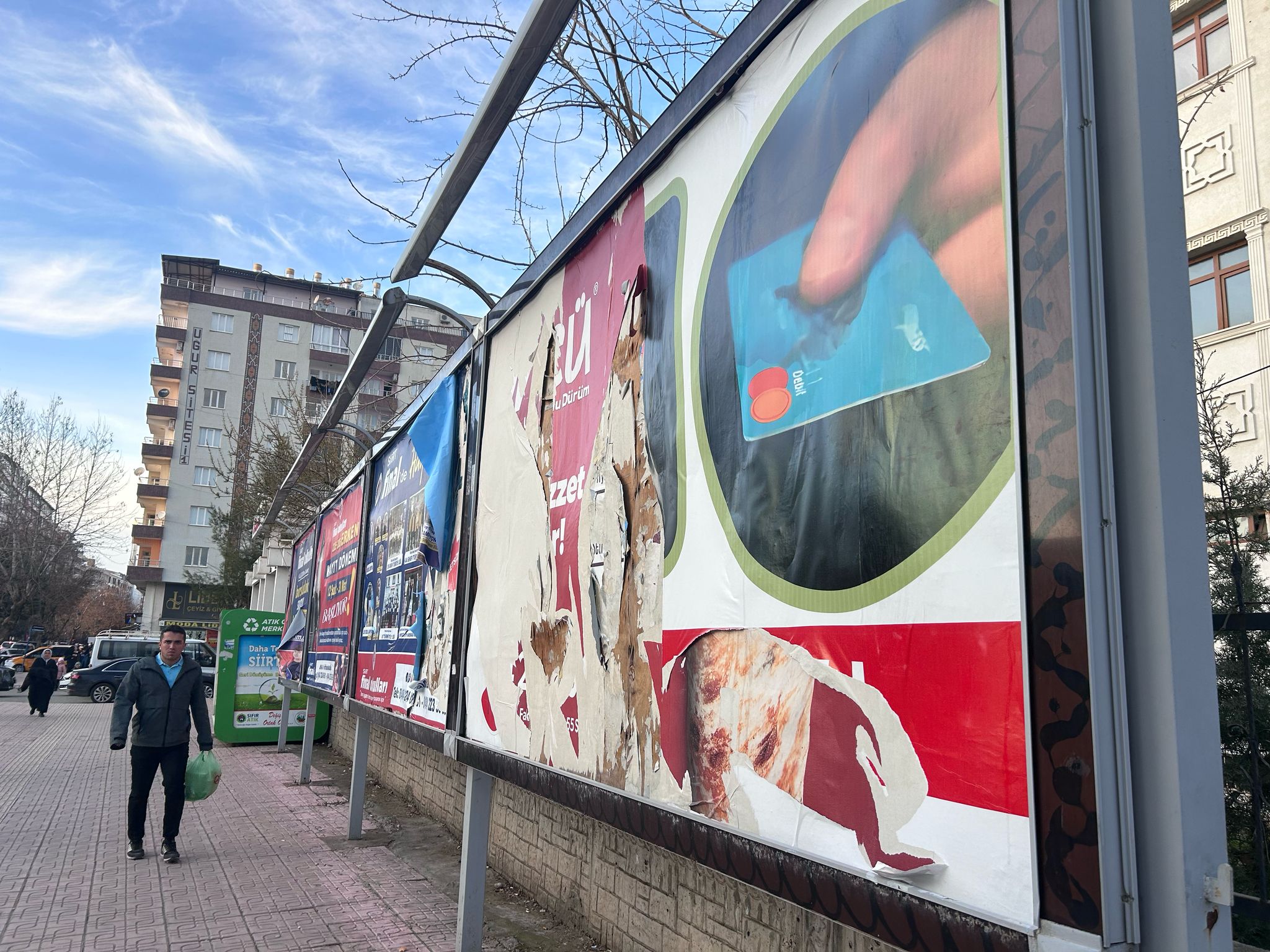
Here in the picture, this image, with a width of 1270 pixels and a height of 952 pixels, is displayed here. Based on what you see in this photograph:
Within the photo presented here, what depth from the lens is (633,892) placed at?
15.5 ft

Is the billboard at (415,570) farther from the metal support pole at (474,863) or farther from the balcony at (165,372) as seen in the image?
the balcony at (165,372)

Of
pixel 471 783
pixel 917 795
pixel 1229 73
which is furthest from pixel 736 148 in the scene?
pixel 1229 73

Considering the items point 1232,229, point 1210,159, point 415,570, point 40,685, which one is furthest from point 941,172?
point 40,685

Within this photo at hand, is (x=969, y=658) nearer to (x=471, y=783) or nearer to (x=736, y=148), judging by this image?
(x=736, y=148)

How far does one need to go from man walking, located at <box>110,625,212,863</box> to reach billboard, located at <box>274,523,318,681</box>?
4414mm

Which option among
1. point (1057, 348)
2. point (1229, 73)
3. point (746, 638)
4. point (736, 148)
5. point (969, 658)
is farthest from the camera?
point (1229, 73)

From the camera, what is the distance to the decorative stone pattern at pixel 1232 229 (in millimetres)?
Result: 10383

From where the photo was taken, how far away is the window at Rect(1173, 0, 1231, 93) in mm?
11367

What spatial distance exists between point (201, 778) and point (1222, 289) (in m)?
12.3

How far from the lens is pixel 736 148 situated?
9.41 ft

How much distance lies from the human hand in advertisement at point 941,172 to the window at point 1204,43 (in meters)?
11.7

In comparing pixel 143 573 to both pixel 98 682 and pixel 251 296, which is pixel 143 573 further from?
pixel 98 682

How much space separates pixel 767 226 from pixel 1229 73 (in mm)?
10915

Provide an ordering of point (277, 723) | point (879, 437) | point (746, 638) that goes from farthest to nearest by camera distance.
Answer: point (277, 723) → point (746, 638) → point (879, 437)
